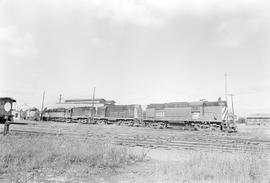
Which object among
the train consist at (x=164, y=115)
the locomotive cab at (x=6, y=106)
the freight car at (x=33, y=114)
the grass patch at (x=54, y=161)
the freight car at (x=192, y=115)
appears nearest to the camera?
the grass patch at (x=54, y=161)

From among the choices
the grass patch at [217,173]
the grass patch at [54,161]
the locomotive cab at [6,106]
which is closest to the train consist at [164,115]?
the locomotive cab at [6,106]

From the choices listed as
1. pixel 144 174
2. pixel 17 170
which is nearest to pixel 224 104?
pixel 144 174

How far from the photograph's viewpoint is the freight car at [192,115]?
2697 cm

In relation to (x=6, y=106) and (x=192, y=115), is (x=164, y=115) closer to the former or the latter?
(x=192, y=115)

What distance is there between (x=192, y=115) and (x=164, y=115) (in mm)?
3916

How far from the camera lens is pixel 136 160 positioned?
30.0 ft

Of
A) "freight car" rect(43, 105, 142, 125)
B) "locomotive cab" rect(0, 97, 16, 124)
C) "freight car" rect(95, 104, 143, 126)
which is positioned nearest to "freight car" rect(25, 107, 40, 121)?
"freight car" rect(43, 105, 142, 125)

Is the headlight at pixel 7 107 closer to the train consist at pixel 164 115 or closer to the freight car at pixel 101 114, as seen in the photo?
the train consist at pixel 164 115

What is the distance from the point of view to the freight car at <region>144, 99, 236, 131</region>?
2697 centimetres

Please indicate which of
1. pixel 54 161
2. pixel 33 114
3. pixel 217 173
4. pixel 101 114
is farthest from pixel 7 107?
pixel 33 114

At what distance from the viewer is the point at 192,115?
95.6 ft

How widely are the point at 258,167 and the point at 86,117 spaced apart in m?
35.5

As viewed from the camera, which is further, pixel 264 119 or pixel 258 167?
pixel 264 119

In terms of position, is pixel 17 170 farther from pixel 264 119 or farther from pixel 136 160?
pixel 264 119
